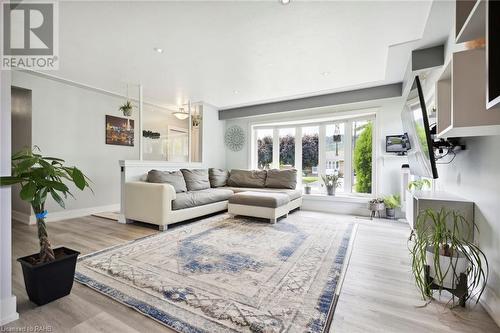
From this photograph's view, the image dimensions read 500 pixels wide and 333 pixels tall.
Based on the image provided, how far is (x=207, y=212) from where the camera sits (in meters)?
3.90

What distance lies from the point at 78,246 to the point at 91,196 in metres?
2.06

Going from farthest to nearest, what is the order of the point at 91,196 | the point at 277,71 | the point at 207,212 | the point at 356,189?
the point at 356,189
the point at 91,196
the point at 207,212
the point at 277,71

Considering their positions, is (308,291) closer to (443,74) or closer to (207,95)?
(443,74)

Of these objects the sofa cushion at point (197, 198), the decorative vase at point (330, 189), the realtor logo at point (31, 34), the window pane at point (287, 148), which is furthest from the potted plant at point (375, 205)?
the realtor logo at point (31, 34)

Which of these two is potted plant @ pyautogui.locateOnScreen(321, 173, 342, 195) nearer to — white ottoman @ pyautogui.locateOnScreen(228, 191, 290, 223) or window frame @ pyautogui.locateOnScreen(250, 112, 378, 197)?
window frame @ pyautogui.locateOnScreen(250, 112, 378, 197)

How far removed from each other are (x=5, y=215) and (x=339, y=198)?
458 centimetres

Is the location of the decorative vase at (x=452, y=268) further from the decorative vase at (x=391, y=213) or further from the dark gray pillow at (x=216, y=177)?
the dark gray pillow at (x=216, y=177)

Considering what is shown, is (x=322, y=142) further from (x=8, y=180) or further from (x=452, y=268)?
(x=8, y=180)

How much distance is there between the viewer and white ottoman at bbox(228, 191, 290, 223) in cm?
353

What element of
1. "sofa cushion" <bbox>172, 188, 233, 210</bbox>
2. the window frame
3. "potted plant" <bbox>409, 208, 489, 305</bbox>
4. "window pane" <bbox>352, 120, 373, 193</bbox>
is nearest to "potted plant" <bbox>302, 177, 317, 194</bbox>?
the window frame

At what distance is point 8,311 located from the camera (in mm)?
1316

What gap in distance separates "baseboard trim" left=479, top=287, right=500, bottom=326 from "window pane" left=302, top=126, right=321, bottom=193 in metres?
3.60

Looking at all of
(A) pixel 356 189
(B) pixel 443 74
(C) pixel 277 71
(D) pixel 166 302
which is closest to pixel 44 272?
(D) pixel 166 302

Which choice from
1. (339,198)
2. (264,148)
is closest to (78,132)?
(264,148)
